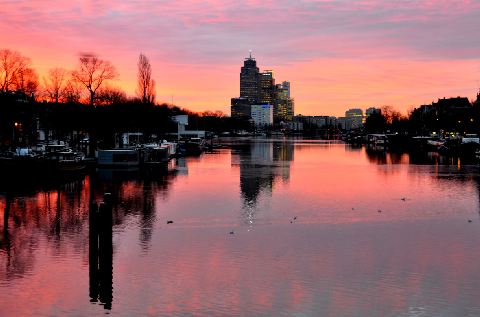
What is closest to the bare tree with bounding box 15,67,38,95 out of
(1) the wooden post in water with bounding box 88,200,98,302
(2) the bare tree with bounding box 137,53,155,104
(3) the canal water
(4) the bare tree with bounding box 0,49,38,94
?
(4) the bare tree with bounding box 0,49,38,94

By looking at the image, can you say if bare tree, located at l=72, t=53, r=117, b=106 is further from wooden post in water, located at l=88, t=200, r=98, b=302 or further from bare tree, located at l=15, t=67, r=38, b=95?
wooden post in water, located at l=88, t=200, r=98, b=302

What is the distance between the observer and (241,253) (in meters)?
30.2

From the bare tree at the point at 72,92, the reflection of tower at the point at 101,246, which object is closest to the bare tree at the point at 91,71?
the bare tree at the point at 72,92

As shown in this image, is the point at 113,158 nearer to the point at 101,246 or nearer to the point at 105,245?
the point at 101,246

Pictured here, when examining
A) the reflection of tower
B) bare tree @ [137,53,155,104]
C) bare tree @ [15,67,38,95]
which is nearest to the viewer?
the reflection of tower

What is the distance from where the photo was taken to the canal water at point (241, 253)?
22.6 meters

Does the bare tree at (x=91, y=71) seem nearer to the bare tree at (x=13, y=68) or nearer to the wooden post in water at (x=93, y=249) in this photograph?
the bare tree at (x=13, y=68)

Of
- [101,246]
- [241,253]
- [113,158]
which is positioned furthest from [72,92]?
[101,246]

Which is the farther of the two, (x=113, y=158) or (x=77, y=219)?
(x=113, y=158)

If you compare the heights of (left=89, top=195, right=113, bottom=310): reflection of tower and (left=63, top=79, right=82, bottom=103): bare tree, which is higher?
(left=63, top=79, right=82, bottom=103): bare tree

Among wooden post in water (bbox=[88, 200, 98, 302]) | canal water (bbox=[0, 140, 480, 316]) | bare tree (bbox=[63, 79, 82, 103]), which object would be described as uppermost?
bare tree (bbox=[63, 79, 82, 103])

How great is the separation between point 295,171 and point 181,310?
59558mm

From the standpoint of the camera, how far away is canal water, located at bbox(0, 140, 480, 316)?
22.6 m

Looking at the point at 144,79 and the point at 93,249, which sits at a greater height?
the point at 144,79
